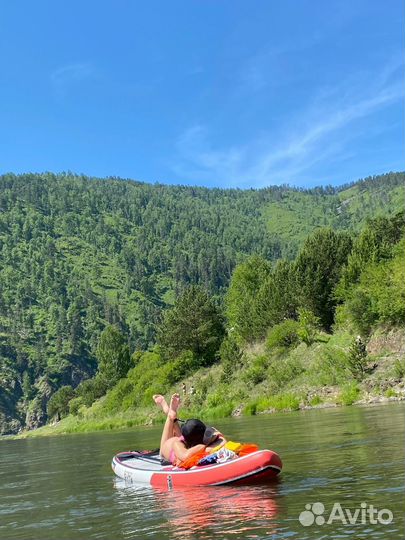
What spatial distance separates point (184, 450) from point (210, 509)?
3.67 meters

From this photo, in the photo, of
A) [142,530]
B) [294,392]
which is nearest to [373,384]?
[294,392]

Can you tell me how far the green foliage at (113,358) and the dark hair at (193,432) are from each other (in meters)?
99.5

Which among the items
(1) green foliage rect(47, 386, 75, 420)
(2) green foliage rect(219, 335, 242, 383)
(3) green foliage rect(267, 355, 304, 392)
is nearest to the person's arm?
(3) green foliage rect(267, 355, 304, 392)

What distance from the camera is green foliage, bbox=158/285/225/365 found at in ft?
295

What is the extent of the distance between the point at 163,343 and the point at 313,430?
65.2 meters

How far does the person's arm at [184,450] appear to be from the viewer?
1617 cm

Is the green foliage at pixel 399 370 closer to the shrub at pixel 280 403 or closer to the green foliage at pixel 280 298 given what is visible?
the shrub at pixel 280 403

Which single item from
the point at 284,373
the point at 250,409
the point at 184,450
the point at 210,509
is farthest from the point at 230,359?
the point at 210,509

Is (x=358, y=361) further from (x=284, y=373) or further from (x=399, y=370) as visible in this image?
(x=284, y=373)

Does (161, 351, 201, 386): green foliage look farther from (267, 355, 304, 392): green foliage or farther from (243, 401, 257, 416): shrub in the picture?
(243, 401, 257, 416): shrub

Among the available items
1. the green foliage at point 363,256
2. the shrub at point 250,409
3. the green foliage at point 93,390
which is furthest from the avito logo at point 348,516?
the green foliage at point 93,390

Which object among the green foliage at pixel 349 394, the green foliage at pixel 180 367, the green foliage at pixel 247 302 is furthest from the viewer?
the green foliage at pixel 180 367

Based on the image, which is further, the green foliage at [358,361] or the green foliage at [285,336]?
the green foliage at [285,336]

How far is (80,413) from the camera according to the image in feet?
359
